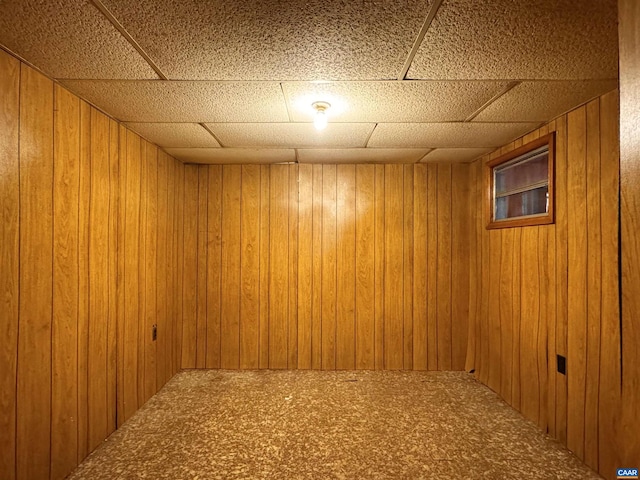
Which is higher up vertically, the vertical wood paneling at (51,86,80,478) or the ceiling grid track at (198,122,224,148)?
the ceiling grid track at (198,122,224,148)

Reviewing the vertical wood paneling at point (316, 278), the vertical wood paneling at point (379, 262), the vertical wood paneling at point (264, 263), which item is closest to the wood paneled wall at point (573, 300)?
the vertical wood paneling at point (379, 262)

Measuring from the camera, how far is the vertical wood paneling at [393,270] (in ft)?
11.2

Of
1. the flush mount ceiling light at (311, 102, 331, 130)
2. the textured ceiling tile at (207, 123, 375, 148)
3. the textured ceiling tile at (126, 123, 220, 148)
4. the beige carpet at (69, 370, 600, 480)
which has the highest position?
the textured ceiling tile at (207, 123, 375, 148)

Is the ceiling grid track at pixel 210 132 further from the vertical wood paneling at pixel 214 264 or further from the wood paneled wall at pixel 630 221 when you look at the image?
the wood paneled wall at pixel 630 221

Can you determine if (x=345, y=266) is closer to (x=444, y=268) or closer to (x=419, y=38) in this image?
(x=444, y=268)

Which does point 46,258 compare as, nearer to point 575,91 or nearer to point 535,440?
point 575,91

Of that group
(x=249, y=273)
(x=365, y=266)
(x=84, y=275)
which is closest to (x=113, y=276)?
(x=84, y=275)

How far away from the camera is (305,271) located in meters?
3.45

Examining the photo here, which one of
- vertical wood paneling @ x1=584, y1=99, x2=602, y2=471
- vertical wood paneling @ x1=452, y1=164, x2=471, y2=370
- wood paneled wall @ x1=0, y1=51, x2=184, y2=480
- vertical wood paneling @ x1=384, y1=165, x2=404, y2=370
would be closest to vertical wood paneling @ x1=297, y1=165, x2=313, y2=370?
vertical wood paneling @ x1=384, y1=165, x2=404, y2=370

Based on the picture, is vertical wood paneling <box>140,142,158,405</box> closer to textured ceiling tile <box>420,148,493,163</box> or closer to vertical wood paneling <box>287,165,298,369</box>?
vertical wood paneling <box>287,165,298,369</box>

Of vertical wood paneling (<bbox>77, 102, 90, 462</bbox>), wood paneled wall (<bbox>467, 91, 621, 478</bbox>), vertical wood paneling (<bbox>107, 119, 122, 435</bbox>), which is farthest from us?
vertical wood paneling (<bbox>107, 119, 122, 435</bbox>)

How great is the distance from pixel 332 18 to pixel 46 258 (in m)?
1.78

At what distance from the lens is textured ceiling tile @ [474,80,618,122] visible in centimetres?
174

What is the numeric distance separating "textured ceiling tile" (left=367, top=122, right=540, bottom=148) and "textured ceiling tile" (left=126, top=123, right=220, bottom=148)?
1.32m
